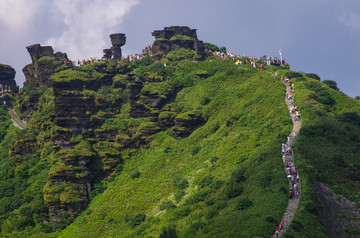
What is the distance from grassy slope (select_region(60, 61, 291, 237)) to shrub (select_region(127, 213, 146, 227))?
0.35 m

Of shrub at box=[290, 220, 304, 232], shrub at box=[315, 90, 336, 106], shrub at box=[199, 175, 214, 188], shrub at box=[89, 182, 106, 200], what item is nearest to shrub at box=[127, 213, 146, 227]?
shrub at box=[199, 175, 214, 188]

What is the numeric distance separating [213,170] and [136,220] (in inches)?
590

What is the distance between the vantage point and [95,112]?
104 meters

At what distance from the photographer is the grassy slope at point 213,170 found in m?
53.2

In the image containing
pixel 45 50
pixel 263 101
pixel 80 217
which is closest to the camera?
pixel 80 217

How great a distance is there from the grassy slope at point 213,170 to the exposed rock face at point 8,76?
7195cm

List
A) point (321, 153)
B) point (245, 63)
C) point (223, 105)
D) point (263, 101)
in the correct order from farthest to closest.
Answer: point (245, 63), point (223, 105), point (263, 101), point (321, 153)

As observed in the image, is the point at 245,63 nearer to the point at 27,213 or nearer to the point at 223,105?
the point at 223,105

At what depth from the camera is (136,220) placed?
71.4 m

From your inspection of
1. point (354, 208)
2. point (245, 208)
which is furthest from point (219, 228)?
point (354, 208)

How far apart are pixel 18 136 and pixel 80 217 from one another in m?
36.6

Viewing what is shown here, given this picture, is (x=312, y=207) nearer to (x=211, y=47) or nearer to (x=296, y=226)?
(x=296, y=226)

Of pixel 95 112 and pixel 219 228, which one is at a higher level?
pixel 95 112

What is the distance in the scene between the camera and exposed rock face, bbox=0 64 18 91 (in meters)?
149
